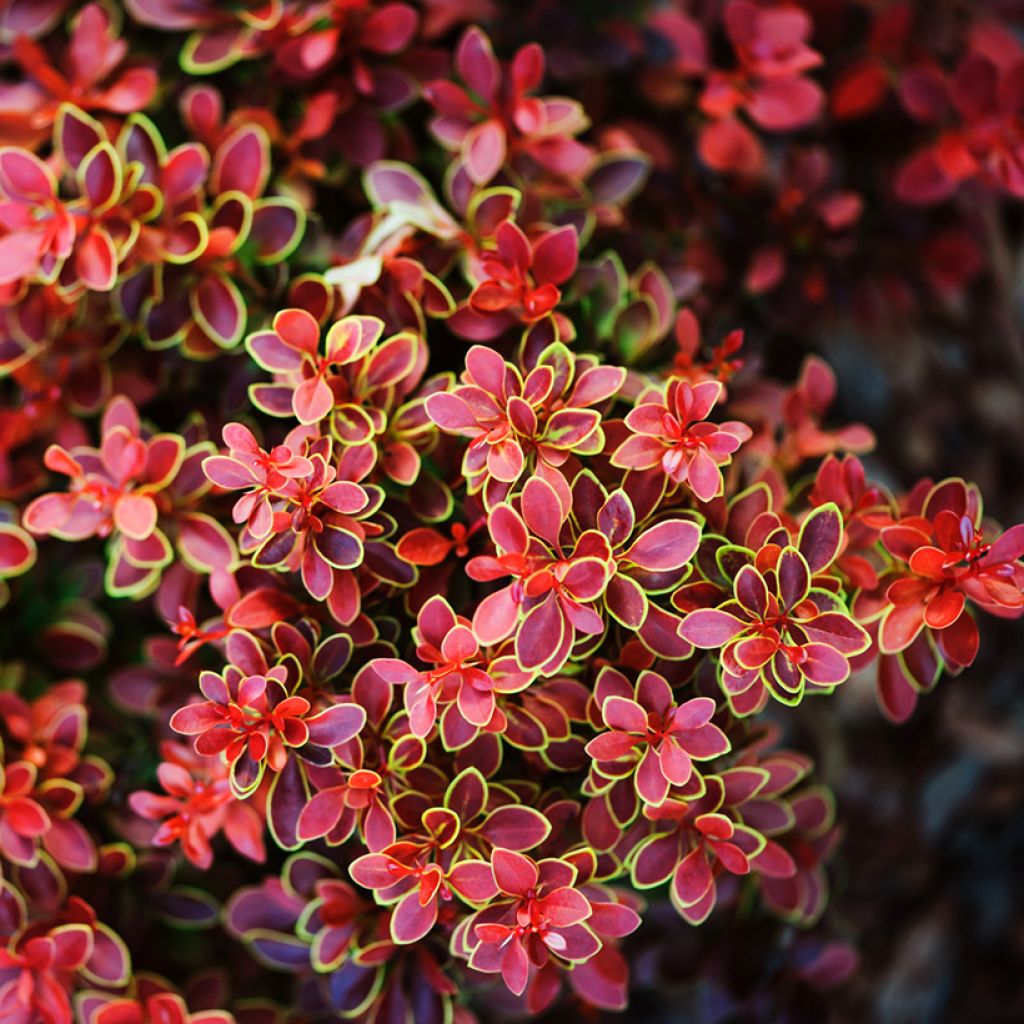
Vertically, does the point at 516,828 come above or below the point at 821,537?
below

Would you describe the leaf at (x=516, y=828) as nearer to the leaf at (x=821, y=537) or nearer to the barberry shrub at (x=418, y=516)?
the barberry shrub at (x=418, y=516)

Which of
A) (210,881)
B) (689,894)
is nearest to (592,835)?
(689,894)

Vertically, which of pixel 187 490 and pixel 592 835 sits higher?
pixel 187 490

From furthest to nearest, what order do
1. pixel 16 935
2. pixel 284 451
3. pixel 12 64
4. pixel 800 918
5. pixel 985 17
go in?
pixel 985 17 → pixel 12 64 → pixel 800 918 → pixel 16 935 → pixel 284 451

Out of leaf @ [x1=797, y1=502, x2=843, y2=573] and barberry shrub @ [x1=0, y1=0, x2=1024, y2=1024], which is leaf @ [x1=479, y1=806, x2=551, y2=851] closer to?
barberry shrub @ [x1=0, y1=0, x2=1024, y2=1024]

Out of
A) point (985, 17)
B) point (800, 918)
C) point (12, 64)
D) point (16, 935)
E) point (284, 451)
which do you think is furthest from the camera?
point (985, 17)

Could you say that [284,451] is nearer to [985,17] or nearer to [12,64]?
[12,64]

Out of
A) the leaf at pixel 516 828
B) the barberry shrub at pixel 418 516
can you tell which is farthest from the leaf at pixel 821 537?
the leaf at pixel 516 828

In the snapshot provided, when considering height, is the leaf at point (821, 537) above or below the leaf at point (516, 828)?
above
